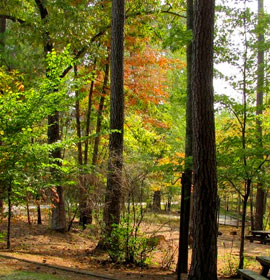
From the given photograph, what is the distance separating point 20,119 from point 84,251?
15.4 ft

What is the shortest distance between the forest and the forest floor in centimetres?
4

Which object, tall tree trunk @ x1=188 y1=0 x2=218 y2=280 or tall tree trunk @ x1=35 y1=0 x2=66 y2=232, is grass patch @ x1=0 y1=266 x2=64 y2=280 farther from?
tall tree trunk @ x1=35 y1=0 x2=66 y2=232

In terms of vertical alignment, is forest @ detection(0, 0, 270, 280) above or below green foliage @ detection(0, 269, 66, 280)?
above

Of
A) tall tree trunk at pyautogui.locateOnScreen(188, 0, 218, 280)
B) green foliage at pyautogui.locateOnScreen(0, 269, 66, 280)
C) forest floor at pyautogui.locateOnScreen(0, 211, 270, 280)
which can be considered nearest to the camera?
green foliage at pyautogui.locateOnScreen(0, 269, 66, 280)

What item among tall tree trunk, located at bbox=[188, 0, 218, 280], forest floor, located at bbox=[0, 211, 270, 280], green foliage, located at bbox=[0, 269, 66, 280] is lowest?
forest floor, located at bbox=[0, 211, 270, 280]

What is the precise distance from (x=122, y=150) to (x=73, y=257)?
2840 mm

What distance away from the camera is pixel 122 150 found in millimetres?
8258

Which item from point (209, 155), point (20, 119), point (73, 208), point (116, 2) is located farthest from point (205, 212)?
point (73, 208)

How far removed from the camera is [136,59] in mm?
12422

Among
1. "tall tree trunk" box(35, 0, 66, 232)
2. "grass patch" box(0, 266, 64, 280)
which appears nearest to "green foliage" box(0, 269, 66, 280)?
"grass patch" box(0, 266, 64, 280)

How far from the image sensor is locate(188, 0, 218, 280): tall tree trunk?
530 centimetres

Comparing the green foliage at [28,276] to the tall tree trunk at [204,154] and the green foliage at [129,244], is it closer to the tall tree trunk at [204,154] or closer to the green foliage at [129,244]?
the green foliage at [129,244]

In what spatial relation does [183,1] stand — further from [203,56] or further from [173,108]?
[173,108]

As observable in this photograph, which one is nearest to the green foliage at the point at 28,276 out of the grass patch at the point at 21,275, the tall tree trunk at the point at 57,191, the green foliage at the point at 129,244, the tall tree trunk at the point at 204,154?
the grass patch at the point at 21,275
